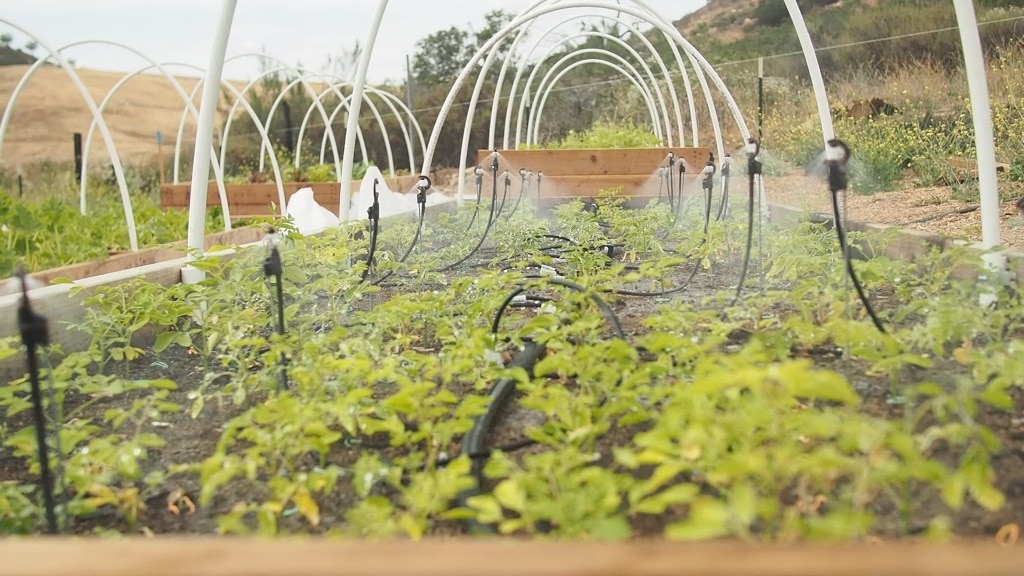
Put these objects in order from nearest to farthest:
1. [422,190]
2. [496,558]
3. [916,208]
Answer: [496,558]
[422,190]
[916,208]

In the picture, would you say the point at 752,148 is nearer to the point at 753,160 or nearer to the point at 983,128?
the point at 753,160

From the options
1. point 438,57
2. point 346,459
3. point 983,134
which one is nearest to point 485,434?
point 346,459

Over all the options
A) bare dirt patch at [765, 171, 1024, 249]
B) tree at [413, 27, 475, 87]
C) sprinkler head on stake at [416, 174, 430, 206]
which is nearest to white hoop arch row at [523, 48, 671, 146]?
bare dirt patch at [765, 171, 1024, 249]

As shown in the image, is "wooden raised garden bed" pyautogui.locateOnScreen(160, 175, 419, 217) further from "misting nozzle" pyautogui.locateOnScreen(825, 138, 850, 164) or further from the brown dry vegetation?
the brown dry vegetation

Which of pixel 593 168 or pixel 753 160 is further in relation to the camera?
pixel 593 168

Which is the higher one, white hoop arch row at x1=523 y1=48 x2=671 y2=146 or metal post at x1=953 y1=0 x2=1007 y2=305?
white hoop arch row at x1=523 y1=48 x2=671 y2=146

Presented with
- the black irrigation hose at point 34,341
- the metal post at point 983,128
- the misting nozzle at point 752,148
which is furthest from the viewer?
the misting nozzle at point 752,148

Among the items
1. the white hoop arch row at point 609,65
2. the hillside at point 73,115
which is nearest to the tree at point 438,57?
the hillside at point 73,115

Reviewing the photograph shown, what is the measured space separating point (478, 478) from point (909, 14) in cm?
1269

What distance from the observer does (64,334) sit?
261 cm

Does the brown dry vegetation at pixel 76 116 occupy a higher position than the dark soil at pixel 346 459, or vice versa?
the brown dry vegetation at pixel 76 116

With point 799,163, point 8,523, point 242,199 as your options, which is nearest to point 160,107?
point 242,199

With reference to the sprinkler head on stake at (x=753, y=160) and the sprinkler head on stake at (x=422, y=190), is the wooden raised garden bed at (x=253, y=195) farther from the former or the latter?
the sprinkler head on stake at (x=753, y=160)

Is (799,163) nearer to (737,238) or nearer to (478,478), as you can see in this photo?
(737,238)
